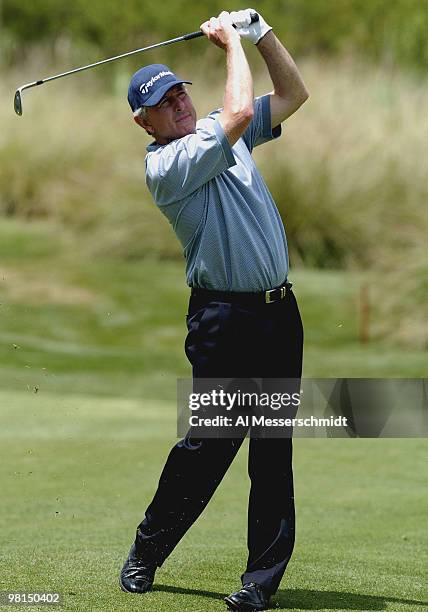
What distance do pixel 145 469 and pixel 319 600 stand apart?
10.5 ft

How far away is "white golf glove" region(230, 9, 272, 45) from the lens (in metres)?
4.35

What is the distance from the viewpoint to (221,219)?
4.23 m

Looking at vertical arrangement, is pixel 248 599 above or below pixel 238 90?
below

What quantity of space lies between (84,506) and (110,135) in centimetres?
1398

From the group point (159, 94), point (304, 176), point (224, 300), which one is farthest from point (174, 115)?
point (304, 176)

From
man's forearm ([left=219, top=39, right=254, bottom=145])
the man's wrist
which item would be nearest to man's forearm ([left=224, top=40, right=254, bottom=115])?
man's forearm ([left=219, top=39, right=254, bottom=145])

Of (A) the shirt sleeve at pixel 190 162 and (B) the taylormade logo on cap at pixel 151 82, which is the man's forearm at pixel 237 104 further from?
(B) the taylormade logo on cap at pixel 151 82

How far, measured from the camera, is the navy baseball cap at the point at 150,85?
13.9 feet

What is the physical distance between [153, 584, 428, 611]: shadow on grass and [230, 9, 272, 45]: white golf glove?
1984 millimetres

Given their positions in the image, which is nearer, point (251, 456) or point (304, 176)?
point (251, 456)

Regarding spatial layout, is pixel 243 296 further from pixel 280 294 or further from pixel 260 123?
pixel 260 123

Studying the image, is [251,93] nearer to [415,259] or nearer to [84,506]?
[84,506]

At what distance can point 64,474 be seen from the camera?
7117 millimetres

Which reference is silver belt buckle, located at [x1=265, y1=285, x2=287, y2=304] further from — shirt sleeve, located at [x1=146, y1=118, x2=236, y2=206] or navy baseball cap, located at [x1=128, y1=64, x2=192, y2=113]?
navy baseball cap, located at [x1=128, y1=64, x2=192, y2=113]
